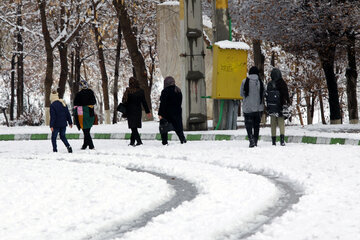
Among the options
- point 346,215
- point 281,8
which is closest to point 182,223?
point 346,215

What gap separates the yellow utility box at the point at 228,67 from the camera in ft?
62.0

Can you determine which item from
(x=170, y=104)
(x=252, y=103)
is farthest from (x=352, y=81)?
(x=252, y=103)

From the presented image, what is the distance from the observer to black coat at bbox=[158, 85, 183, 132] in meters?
16.2

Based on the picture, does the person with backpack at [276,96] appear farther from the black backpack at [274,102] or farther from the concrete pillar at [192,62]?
the concrete pillar at [192,62]

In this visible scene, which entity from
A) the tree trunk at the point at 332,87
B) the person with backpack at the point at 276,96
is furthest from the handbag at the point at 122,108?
the tree trunk at the point at 332,87

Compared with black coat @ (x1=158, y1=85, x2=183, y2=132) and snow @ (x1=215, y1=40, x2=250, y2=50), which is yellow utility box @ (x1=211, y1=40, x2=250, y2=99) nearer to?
snow @ (x1=215, y1=40, x2=250, y2=50)

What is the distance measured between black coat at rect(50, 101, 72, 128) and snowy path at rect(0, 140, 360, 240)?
2469 millimetres

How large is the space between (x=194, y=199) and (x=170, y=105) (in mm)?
8877

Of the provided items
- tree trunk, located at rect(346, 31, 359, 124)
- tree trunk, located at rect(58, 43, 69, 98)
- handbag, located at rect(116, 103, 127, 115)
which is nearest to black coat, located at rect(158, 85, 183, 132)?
handbag, located at rect(116, 103, 127, 115)

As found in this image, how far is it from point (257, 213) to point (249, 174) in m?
3.28

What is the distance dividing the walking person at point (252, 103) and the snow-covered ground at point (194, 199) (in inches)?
62.4

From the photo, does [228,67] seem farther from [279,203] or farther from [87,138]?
[279,203]

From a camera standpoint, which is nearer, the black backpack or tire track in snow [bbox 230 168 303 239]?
tire track in snow [bbox 230 168 303 239]

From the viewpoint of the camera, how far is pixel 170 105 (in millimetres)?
16250
